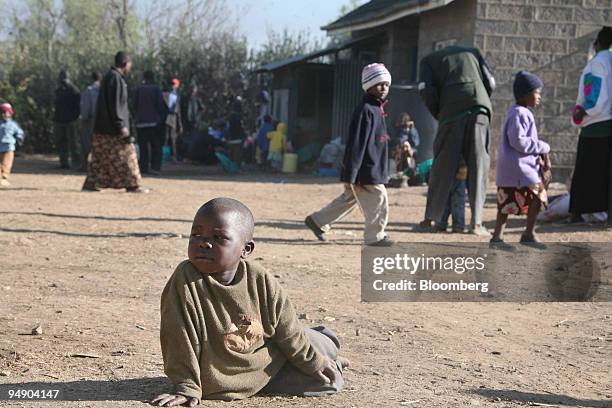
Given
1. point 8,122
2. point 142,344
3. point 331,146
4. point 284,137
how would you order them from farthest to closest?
point 284,137
point 331,146
point 8,122
point 142,344

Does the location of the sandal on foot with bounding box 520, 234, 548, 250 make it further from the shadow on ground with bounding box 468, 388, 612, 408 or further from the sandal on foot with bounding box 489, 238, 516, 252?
the shadow on ground with bounding box 468, 388, 612, 408

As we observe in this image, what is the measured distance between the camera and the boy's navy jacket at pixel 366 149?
846 centimetres

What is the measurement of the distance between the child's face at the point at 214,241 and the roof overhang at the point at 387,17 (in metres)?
12.6

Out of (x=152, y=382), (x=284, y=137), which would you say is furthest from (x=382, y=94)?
(x=284, y=137)

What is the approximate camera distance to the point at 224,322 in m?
3.83

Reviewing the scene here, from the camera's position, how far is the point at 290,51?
95.6 ft

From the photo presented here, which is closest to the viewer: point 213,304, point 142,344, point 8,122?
point 213,304

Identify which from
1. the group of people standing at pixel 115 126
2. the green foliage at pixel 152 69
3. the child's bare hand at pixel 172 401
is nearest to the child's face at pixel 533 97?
the child's bare hand at pixel 172 401

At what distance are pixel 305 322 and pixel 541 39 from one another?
11290 mm

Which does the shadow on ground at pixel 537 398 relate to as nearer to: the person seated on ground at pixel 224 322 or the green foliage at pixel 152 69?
the person seated on ground at pixel 224 322

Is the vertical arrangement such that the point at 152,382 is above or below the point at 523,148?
below

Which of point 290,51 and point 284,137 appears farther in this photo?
point 290,51

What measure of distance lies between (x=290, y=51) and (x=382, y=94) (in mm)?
20965

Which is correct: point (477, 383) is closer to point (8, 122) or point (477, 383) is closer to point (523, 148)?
point (523, 148)
